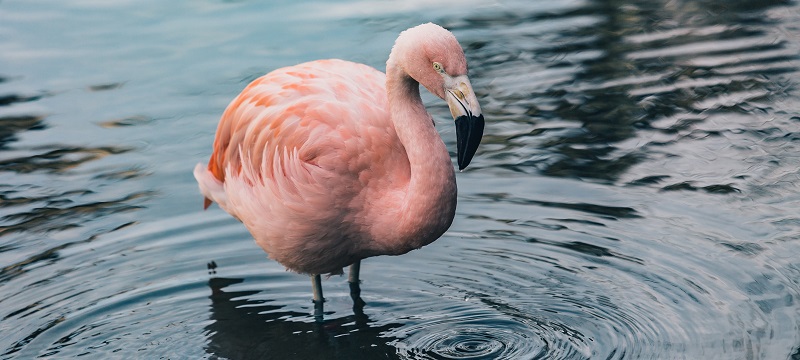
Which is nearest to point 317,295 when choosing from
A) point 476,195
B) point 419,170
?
point 419,170

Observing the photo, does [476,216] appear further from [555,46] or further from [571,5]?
[571,5]

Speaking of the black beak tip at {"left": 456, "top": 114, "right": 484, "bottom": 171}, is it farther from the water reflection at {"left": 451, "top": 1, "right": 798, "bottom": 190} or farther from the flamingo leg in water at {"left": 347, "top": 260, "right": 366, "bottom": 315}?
the water reflection at {"left": 451, "top": 1, "right": 798, "bottom": 190}

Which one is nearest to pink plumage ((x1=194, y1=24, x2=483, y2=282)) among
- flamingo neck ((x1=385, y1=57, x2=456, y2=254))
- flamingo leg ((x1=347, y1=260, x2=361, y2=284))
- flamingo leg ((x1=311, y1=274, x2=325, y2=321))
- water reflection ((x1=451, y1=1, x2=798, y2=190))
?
flamingo neck ((x1=385, y1=57, x2=456, y2=254))

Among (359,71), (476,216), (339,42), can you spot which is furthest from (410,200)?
(339,42)

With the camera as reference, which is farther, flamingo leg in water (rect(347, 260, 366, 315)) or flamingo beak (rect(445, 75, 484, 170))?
flamingo leg in water (rect(347, 260, 366, 315))

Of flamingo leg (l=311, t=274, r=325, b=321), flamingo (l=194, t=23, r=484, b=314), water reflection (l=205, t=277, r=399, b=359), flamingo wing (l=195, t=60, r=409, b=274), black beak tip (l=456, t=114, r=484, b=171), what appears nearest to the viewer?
black beak tip (l=456, t=114, r=484, b=171)

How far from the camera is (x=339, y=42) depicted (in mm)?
9664

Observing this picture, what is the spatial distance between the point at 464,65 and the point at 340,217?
0.98m

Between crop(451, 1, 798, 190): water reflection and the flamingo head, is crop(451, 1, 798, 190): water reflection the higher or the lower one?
the lower one

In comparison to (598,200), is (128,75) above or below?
above

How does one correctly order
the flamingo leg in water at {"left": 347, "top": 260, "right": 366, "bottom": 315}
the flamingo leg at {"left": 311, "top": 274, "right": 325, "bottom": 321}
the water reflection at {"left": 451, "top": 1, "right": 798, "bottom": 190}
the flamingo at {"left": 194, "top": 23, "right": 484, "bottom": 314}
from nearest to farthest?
the flamingo at {"left": 194, "top": 23, "right": 484, "bottom": 314} → the flamingo leg at {"left": 311, "top": 274, "right": 325, "bottom": 321} → the flamingo leg in water at {"left": 347, "top": 260, "right": 366, "bottom": 315} → the water reflection at {"left": 451, "top": 1, "right": 798, "bottom": 190}

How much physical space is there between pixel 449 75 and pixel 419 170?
45 centimetres

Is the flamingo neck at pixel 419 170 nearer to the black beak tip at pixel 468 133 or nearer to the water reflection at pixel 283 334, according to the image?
the black beak tip at pixel 468 133

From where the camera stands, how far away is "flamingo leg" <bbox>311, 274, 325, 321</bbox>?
19.5 ft
